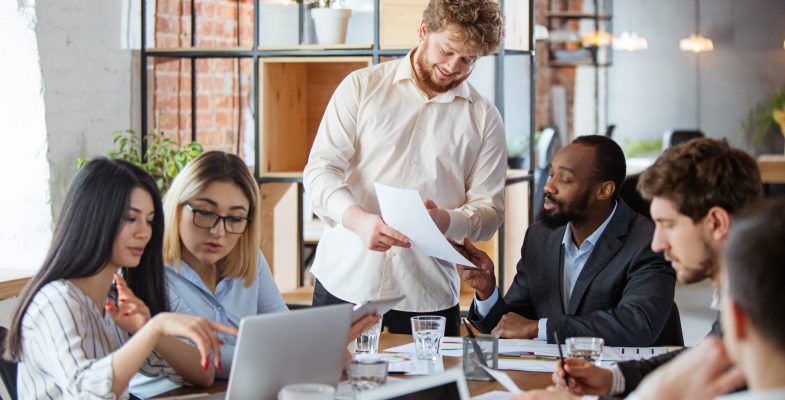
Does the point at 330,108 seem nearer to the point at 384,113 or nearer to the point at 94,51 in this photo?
the point at 384,113

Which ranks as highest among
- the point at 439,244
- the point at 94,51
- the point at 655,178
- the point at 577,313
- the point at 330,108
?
the point at 94,51

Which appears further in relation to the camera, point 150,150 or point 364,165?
point 150,150

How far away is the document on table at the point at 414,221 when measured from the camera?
2395 mm

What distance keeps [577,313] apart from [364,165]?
740 millimetres

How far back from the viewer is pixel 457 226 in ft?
9.04

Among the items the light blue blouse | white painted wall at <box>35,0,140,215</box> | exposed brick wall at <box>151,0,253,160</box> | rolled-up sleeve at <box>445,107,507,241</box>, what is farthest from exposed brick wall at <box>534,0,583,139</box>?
the light blue blouse

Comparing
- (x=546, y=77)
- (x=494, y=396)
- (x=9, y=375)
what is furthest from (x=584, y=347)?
(x=546, y=77)

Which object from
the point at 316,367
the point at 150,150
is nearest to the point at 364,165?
the point at 316,367

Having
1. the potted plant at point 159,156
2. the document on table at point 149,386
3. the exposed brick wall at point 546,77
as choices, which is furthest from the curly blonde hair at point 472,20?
the exposed brick wall at point 546,77

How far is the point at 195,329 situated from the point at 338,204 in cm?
104

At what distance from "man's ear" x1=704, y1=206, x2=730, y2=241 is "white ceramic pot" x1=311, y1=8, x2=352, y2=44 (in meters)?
2.40

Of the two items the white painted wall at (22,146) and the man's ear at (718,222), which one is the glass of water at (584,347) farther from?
the white painted wall at (22,146)

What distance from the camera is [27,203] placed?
364cm

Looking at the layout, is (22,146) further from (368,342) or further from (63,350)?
(63,350)
